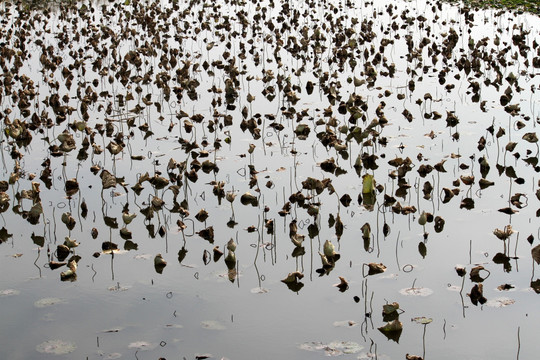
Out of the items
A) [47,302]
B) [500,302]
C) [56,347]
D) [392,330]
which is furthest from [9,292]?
[500,302]

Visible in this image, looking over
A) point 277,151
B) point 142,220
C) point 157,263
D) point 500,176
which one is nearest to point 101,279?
point 157,263

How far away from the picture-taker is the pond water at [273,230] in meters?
4.51

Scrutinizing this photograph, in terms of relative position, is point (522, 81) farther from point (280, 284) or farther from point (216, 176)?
point (280, 284)

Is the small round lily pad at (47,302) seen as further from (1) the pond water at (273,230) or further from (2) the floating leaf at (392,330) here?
(2) the floating leaf at (392,330)

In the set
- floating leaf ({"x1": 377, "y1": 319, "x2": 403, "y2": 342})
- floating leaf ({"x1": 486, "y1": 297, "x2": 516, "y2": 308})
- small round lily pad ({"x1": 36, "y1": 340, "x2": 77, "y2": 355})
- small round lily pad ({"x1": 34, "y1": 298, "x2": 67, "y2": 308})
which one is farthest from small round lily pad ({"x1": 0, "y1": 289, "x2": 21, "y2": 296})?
floating leaf ({"x1": 486, "y1": 297, "x2": 516, "y2": 308})

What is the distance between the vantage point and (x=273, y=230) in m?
5.82

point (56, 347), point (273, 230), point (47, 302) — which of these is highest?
point (273, 230)

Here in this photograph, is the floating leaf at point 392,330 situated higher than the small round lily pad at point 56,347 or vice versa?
the floating leaf at point 392,330

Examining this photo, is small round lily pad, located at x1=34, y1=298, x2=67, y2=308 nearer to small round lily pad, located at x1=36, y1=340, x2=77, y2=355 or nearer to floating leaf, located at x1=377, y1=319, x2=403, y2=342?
small round lily pad, located at x1=36, y1=340, x2=77, y2=355

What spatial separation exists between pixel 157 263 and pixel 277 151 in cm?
311

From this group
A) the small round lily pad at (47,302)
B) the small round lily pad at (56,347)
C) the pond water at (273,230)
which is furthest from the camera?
the small round lily pad at (47,302)

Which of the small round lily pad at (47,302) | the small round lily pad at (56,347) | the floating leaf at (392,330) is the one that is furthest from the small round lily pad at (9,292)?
the floating leaf at (392,330)

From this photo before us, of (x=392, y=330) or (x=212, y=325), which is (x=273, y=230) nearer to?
(x=212, y=325)

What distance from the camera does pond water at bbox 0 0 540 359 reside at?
4.51 m
